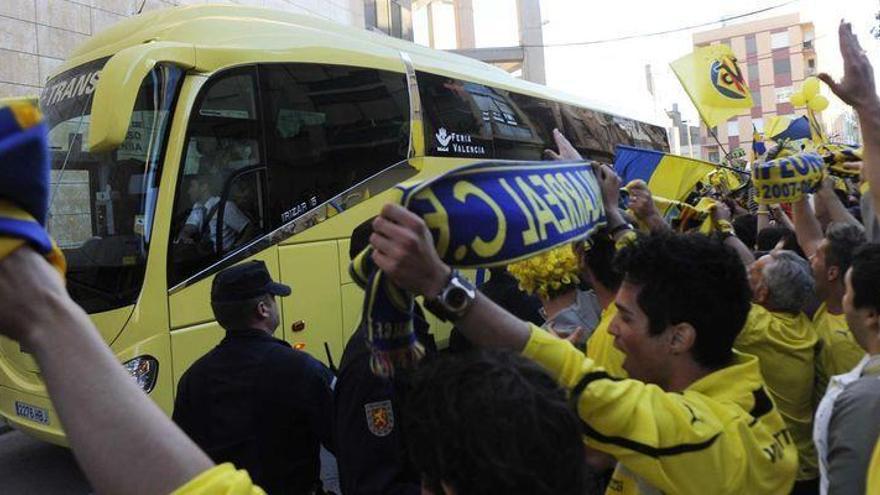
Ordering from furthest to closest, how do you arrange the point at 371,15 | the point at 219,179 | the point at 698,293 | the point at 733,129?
1. the point at 733,129
2. the point at 371,15
3. the point at 219,179
4. the point at 698,293

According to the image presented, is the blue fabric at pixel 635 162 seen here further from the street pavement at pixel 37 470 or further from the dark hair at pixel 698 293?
the street pavement at pixel 37 470

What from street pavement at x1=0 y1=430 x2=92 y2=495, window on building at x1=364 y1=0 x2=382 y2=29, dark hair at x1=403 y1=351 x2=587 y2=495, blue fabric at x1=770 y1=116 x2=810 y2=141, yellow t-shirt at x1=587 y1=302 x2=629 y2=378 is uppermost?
window on building at x1=364 y1=0 x2=382 y2=29

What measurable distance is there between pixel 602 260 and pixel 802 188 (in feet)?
4.34

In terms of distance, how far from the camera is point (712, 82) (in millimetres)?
7223

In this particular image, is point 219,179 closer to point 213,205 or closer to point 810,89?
point 213,205

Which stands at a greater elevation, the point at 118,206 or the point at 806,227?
the point at 118,206

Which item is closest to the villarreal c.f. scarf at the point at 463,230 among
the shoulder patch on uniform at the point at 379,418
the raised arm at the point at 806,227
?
the shoulder patch on uniform at the point at 379,418

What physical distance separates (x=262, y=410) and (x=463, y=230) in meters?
1.48

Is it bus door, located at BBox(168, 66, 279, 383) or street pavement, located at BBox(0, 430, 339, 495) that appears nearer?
bus door, located at BBox(168, 66, 279, 383)

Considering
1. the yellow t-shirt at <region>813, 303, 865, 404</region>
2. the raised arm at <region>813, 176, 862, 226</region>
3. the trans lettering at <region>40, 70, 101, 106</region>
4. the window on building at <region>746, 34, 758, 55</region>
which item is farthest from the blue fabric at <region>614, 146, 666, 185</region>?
the window on building at <region>746, 34, 758, 55</region>

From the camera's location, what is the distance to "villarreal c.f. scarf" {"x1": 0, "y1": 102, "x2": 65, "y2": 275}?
0.83m

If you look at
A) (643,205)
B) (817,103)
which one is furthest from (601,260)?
(817,103)

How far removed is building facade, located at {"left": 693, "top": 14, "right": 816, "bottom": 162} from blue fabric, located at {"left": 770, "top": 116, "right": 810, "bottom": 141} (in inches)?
2377

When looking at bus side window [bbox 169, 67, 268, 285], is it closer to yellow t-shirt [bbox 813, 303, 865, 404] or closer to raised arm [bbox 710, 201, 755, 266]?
raised arm [bbox 710, 201, 755, 266]
